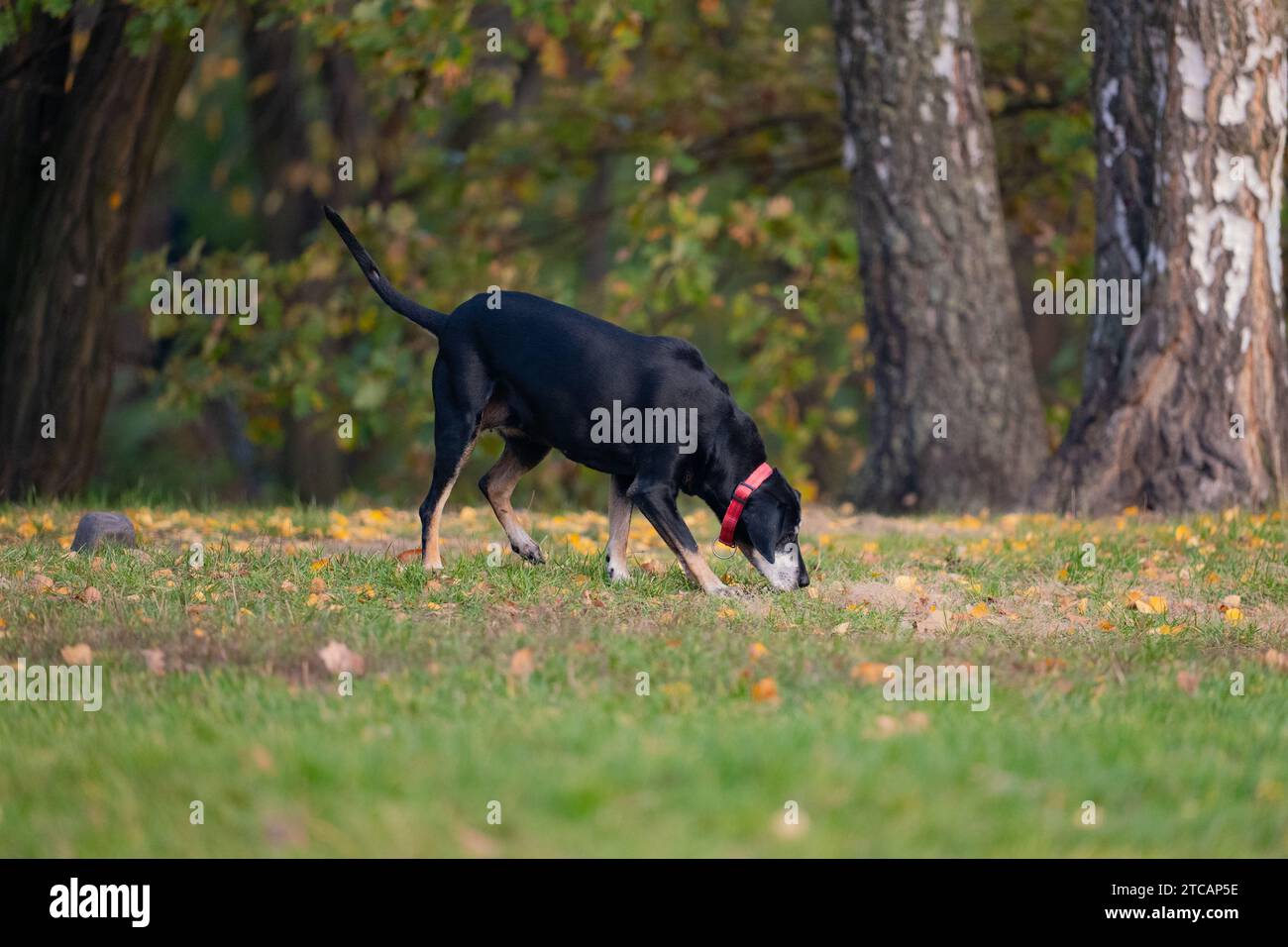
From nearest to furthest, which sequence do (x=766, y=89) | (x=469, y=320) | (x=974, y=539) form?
(x=469, y=320)
(x=974, y=539)
(x=766, y=89)

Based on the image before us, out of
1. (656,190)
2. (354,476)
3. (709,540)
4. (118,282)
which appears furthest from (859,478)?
(354,476)

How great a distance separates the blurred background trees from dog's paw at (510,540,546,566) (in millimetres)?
4161

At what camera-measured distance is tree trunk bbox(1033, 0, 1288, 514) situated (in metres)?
9.19

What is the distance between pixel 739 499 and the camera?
21.5 feet

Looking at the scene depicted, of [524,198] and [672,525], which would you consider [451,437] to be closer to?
[672,525]

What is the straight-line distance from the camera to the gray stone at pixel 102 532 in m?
7.35

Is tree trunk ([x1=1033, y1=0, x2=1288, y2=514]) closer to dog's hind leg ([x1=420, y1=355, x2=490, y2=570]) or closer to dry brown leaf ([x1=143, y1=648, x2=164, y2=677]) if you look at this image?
dog's hind leg ([x1=420, y1=355, x2=490, y2=570])

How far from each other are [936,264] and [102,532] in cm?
580

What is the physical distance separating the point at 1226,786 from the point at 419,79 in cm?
936

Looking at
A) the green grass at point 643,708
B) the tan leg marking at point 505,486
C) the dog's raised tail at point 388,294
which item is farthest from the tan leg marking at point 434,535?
the dog's raised tail at point 388,294

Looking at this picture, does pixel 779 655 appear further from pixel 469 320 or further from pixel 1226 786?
pixel 469 320

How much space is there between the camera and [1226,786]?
4.11 meters

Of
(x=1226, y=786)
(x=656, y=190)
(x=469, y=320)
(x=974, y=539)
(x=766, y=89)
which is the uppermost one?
(x=766, y=89)

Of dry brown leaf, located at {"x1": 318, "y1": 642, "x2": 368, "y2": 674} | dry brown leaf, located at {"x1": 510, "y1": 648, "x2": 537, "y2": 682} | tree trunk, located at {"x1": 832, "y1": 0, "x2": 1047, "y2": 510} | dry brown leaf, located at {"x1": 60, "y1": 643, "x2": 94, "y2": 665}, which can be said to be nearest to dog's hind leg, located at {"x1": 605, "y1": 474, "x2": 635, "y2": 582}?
dry brown leaf, located at {"x1": 510, "y1": 648, "x2": 537, "y2": 682}
